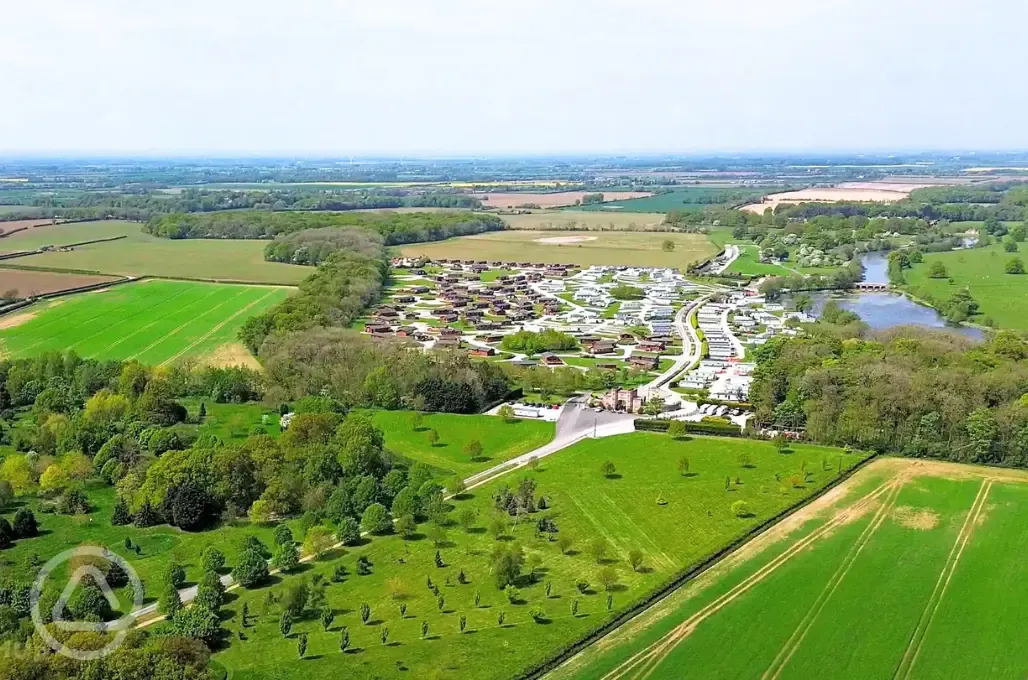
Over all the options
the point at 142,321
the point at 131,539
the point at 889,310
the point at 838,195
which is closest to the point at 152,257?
the point at 142,321

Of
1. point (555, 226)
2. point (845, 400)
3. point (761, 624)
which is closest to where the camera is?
point (761, 624)

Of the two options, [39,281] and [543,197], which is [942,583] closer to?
[39,281]

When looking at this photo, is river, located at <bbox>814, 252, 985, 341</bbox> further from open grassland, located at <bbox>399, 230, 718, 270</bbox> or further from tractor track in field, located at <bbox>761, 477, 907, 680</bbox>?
tractor track in field, located at <bbox>761, 477, 907, 680</bbox>

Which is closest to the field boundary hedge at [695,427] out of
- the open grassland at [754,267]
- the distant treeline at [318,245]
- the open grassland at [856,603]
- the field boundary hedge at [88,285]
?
the open grassland at [856,603]

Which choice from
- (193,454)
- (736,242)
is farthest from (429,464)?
(736,242)

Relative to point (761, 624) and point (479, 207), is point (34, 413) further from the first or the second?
point (479, 207)

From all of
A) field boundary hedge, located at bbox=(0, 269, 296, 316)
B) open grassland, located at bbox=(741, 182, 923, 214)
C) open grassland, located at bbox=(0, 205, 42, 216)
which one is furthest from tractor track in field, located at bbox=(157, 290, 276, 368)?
open grassland, located at bbox=(741, 182, 923, 214)
